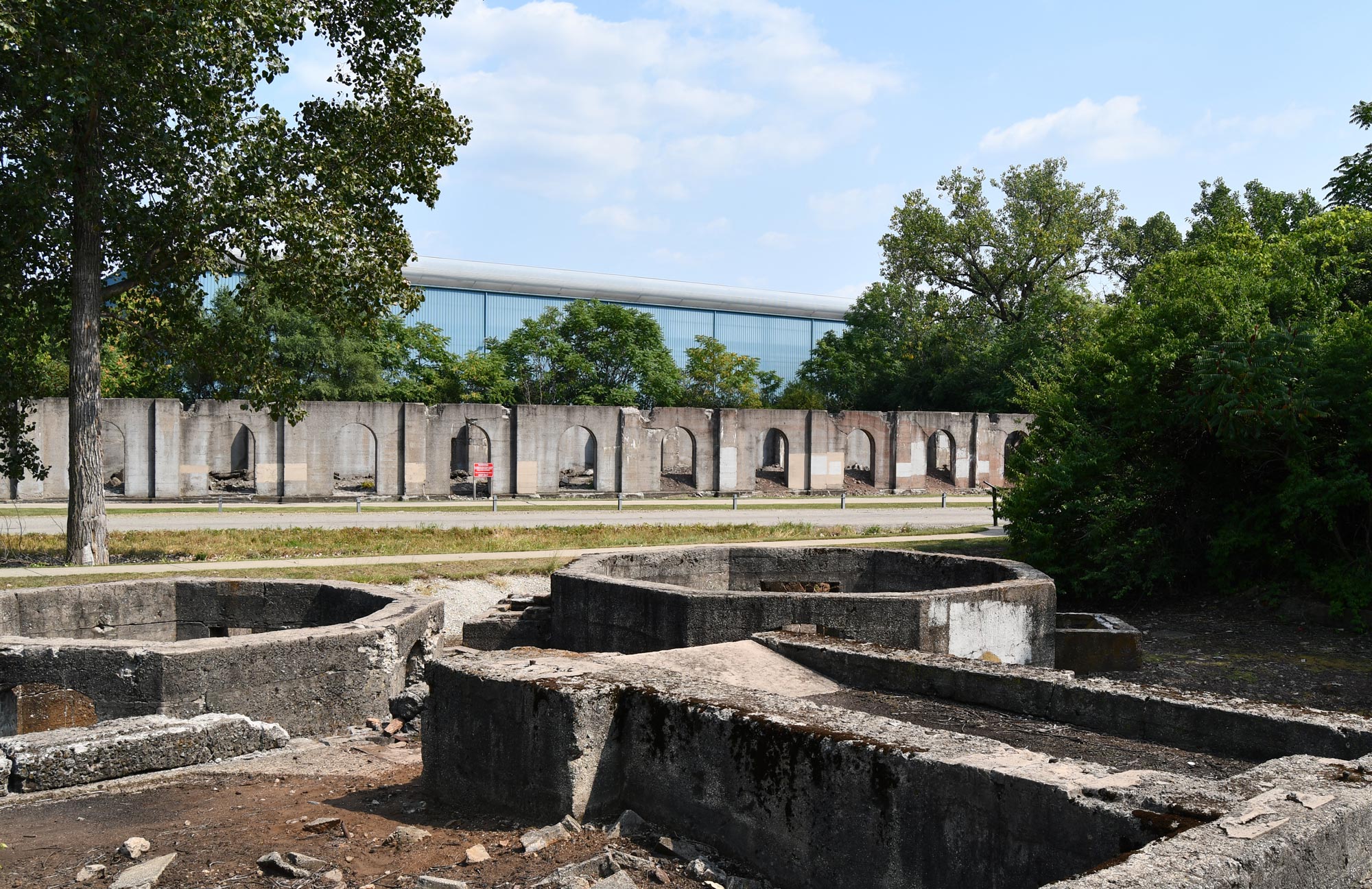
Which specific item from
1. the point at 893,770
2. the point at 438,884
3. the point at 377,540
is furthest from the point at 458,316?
the point at 893,770

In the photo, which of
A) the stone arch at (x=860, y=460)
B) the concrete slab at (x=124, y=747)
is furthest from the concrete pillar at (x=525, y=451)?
the concrete slab at (x=124, y=747)

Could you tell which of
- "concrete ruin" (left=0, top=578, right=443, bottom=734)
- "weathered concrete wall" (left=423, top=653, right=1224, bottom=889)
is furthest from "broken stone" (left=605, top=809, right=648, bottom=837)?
"concrete ruin" (left=0, top=578, right=443, bottom=734)

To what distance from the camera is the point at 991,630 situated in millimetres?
10102

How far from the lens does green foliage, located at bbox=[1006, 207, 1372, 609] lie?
14.0 metres

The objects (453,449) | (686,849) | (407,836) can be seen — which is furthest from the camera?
(453,449)

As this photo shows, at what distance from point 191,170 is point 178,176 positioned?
0.36 m

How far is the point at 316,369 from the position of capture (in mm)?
42688

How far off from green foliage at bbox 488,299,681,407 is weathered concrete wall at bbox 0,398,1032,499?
588 centimetres

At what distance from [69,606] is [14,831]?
483cm

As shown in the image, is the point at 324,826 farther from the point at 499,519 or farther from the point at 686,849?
the point at 499,519

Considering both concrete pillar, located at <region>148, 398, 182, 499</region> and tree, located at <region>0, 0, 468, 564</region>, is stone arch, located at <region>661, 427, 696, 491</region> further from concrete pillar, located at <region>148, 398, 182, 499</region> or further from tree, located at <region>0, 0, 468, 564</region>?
tree, located at <region>0, 0, 468, 564</region>

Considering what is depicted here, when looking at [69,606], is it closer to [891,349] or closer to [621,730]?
[621,730]

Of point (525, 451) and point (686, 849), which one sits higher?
point (525, 451)

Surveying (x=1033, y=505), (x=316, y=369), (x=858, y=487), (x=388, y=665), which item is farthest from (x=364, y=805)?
(x=316, y=369)
